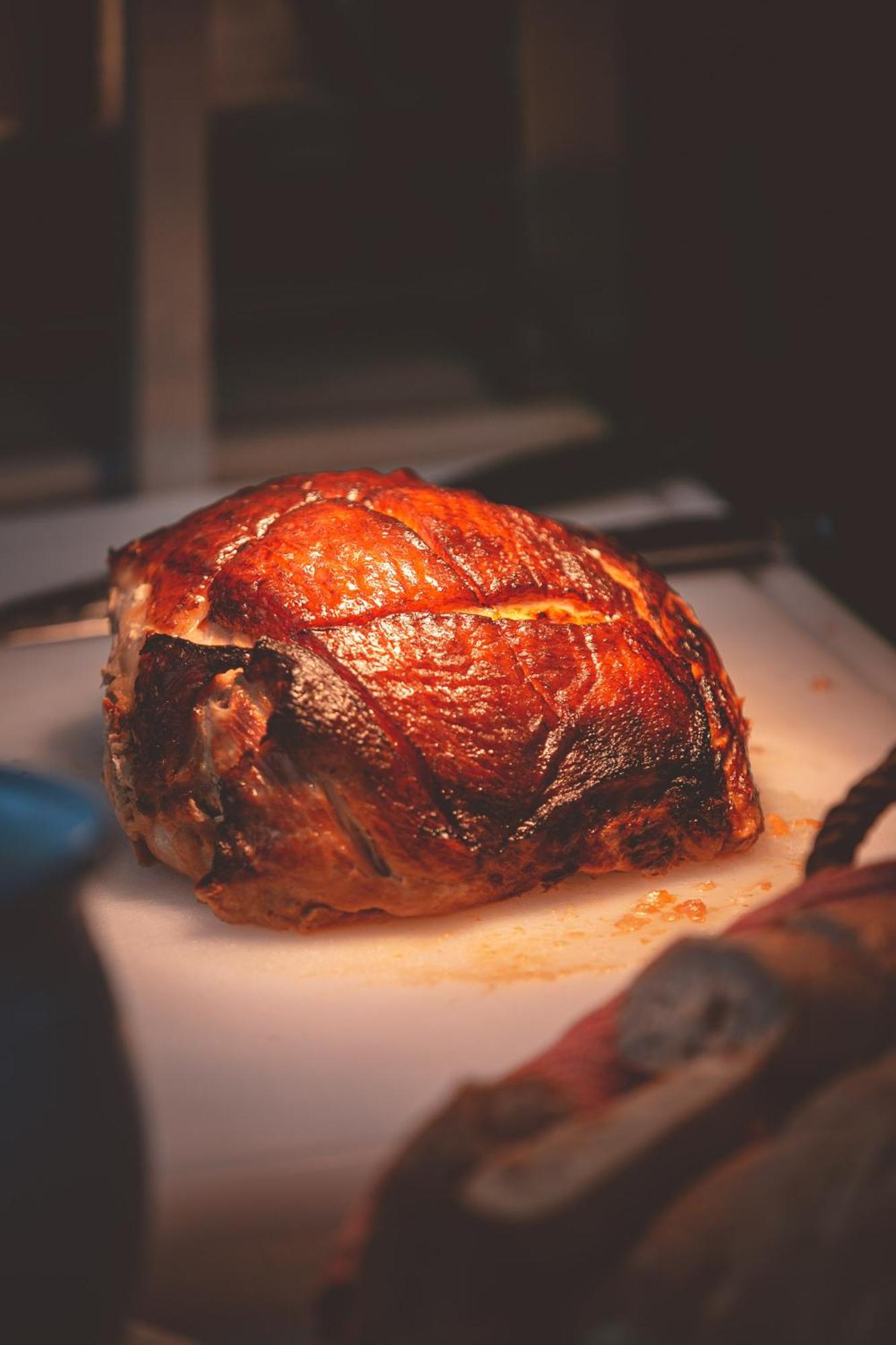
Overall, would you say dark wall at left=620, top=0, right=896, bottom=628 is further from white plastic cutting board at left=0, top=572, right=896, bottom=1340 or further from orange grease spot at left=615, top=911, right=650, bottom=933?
orange grease spot at left=615, top=911, right=650, bottom=933

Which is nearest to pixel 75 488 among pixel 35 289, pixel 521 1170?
pixel 35 289

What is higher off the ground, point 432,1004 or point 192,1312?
point 192,1312

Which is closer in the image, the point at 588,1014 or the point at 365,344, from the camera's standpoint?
the point at 588,1014

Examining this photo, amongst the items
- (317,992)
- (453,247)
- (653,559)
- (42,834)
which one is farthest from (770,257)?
(42,834)

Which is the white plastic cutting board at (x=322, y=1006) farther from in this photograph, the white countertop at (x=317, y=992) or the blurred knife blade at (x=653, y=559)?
the blurred knife blade at (x=653, y=559)

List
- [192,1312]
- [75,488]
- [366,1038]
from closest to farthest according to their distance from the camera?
[192,1312] → [366,1038] → [75,488]

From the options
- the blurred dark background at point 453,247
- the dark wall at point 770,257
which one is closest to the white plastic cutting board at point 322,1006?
the dark wall at point 770,257

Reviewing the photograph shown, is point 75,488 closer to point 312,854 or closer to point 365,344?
point 365,344
